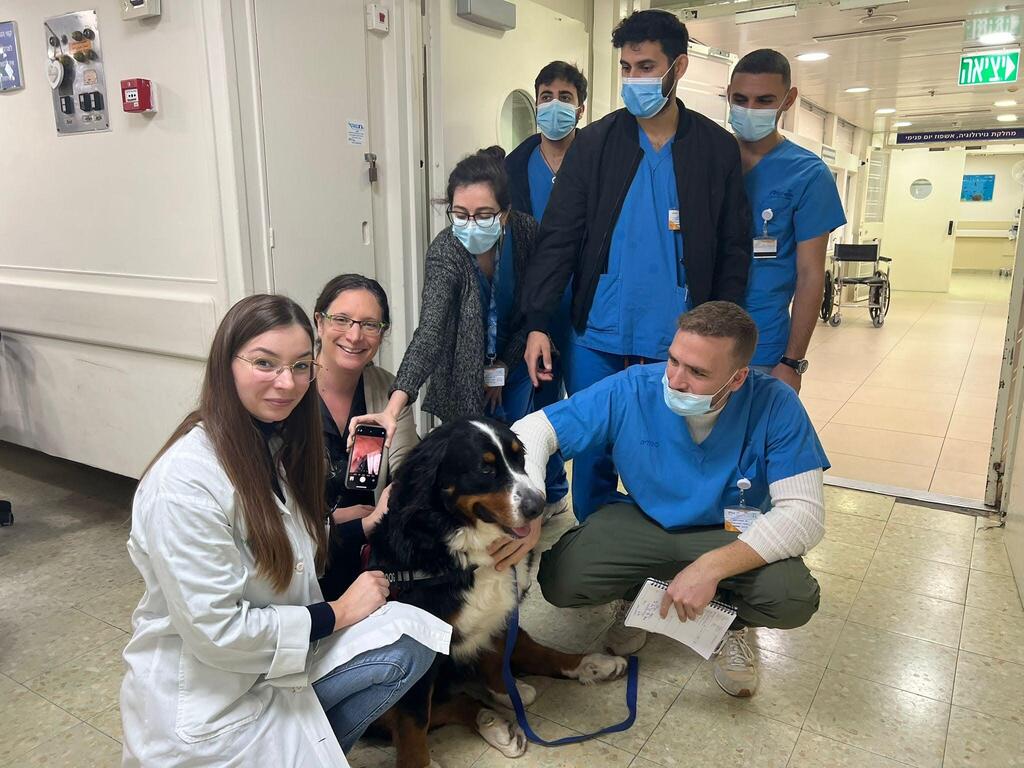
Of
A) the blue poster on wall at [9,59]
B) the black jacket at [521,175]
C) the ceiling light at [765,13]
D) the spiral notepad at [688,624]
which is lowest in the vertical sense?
the spiral notepad at [688,624]

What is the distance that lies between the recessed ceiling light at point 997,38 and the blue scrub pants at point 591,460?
500 centimetres

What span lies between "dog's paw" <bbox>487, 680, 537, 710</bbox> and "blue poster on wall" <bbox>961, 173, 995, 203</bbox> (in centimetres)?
1830

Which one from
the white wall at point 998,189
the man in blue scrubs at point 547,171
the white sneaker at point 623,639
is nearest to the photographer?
the white sneaker at point 623,639

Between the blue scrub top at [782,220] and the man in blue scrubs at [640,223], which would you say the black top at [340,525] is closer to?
the man in blue scrubs at [640,223]

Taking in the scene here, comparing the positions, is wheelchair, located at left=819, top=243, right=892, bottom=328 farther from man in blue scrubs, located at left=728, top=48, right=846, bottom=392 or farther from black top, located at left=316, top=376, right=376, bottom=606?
black top, located at left=316, top=376, right=376, bottom=606

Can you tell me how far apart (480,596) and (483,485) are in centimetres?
27

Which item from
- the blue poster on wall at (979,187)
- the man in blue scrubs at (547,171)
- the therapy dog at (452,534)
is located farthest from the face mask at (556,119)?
the blue poster on wall at (979,187)

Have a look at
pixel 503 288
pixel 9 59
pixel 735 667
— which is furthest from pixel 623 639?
pixel 9 59

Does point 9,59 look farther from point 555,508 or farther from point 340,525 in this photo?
point 555,508

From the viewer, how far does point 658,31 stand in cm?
214

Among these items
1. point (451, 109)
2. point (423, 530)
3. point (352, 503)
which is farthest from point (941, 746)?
point (451, 109)

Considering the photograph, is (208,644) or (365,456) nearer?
(208,644)

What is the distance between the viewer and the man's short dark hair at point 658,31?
84.4 inches

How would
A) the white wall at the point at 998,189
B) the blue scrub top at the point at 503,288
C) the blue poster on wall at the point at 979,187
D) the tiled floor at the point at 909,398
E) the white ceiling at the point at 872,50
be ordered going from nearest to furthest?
the blue scrub top at the point at 503,288, the tiled floor at the point at 909,398, the white ceiling at the point at 872,50, the white wall at the point at 998,189, the blue poster on wall at the point at 979,187
